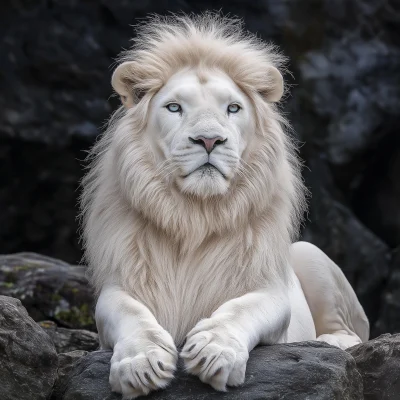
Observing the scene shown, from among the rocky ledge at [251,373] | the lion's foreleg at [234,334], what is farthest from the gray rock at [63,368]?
the lion's foreleg at [234,334]

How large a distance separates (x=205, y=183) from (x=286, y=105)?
15.7 ft

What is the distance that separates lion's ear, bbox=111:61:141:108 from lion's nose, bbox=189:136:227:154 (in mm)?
547

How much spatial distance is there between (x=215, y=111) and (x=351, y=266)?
4.72 m

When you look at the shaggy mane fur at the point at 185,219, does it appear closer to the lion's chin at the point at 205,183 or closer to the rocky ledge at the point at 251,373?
the lion's chin at the point at 205,183

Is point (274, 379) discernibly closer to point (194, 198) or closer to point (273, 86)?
point (194, 198)

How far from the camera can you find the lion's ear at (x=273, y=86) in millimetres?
4625

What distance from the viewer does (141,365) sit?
3592 mm

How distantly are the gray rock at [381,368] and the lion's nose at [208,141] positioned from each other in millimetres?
992

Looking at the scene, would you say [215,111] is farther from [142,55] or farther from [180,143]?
[142,55]

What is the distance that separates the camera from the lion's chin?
418cm

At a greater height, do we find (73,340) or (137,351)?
(137,351)

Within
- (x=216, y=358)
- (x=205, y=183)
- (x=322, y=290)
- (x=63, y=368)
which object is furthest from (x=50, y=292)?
(x=216, y=358)

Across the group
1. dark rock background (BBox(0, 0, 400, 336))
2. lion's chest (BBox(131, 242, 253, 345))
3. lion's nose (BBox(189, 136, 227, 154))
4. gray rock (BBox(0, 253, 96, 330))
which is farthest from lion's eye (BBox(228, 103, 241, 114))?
dark rock background (BBox(0, 0, 400, 336))

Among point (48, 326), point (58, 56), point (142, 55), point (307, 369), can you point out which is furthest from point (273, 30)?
point (307, 369)
